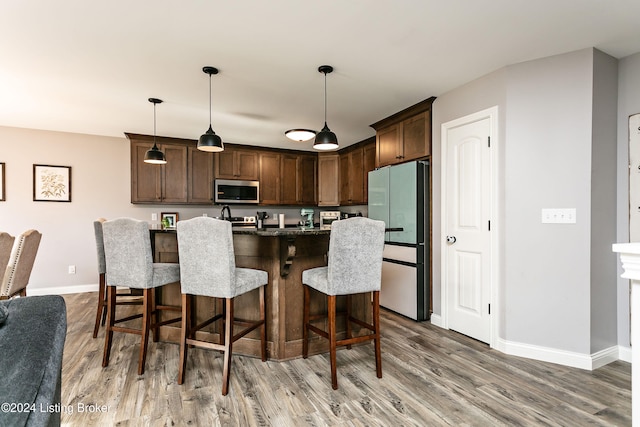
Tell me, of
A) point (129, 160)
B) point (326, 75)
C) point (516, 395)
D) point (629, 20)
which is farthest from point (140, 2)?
point (129, 160)

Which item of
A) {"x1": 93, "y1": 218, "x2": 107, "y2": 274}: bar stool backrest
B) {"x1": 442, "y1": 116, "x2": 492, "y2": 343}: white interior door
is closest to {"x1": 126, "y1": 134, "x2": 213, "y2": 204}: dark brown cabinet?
{"x1": 93, "y1": 218, "x2": 107, "y2": 274}: bar stool backrest

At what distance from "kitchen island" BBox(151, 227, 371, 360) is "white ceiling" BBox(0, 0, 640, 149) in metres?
1.40

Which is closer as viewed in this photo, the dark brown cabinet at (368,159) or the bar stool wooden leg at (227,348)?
the bar stool wooden leg at (227,348)

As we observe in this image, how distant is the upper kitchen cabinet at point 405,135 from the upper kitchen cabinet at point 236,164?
7.71 ft

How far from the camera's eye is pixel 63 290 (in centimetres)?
486

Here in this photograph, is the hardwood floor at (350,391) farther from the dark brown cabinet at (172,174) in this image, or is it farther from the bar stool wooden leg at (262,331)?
the dark brown cabinet at (172,174)

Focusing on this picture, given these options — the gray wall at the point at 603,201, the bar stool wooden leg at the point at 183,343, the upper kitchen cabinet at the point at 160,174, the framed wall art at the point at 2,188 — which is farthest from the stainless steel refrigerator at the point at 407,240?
the framed wall art at the point at 2,188

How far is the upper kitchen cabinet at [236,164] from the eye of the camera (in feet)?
18.2

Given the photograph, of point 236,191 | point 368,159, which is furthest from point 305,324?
point 236,191

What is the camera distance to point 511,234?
9.02ft

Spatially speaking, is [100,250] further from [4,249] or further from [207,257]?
[207,257]

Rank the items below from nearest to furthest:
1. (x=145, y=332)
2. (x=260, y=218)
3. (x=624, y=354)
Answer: (x=145, y=332), (x=624, y=354), (x=260, y=218)

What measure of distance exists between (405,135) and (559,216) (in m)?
1.86

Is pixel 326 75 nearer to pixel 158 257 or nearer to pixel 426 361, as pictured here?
pixel 158 257
